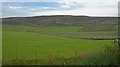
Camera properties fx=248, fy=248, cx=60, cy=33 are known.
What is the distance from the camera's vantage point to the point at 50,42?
7.78 metres

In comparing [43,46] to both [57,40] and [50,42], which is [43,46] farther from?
[57,40]

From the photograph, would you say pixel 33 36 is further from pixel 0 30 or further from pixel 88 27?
pixel 88 27

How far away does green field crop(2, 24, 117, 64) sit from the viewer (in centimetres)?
688

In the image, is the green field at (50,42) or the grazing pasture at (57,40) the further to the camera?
the green field at (50,42)

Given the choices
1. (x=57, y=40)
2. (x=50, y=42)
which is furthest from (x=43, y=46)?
(x=57, y=40)

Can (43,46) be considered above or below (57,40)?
below

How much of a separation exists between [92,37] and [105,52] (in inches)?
62.6

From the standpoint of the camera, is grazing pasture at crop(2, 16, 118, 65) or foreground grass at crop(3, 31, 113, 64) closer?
grazing pasture at crop(2, 16, 118, 65)

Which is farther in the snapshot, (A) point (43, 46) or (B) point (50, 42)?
(B) point (50, 42)

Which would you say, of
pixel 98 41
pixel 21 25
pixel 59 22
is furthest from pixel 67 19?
pixel 21 25

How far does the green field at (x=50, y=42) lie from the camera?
6.88m

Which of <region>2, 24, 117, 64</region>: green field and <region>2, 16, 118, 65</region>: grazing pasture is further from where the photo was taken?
<region>2, 24, 117, 64</region>: green field

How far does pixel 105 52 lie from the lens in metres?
6.38

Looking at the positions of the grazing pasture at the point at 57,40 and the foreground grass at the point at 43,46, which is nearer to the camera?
the grazing pasture at the point at 57,40
